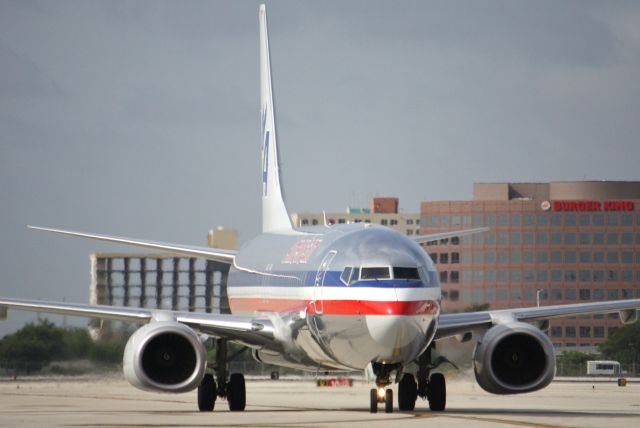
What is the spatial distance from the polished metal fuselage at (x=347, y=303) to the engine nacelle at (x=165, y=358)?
2.66m

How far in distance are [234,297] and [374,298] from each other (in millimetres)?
12346

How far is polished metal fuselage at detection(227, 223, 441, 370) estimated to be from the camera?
31.2 metres

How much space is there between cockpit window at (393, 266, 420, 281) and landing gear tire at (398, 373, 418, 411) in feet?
16.1

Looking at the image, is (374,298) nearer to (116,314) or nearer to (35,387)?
(116,314)

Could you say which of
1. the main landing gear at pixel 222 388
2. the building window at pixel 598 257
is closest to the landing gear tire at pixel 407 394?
the main landing gear at pixel 222 388

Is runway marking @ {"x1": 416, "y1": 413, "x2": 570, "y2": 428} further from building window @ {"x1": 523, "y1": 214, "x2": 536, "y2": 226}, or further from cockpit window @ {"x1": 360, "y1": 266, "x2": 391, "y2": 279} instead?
building window @ {"x1": 523, "y1": 214, "x2": 536, "y2": 226}

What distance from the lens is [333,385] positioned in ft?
224

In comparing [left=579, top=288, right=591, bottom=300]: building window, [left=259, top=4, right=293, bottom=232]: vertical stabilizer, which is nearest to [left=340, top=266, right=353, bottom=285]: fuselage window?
[left=259, top=4, right=293, bottom=232]: vertical stabilizer

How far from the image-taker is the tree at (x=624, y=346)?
378ft

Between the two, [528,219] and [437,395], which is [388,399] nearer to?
[437,395]

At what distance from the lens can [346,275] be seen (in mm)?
32281

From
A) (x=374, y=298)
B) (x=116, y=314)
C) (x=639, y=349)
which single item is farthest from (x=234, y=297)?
(x=639, y=349)

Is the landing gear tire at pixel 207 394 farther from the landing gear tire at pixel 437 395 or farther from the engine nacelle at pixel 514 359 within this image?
the engine nacelle at pixel 514 359

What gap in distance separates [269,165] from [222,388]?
11.2 metres
